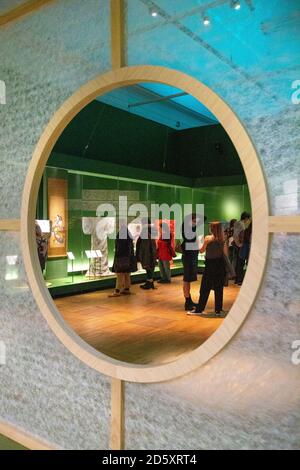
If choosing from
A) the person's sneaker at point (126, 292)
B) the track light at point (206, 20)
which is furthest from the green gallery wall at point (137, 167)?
the track light at point (206, 20)

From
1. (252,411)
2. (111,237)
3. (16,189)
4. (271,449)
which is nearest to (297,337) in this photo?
(252,411)

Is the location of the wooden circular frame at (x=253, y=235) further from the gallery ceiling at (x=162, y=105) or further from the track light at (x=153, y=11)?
the gallery ceiling at (x=162, y=105)

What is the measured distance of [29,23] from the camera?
2752 mm

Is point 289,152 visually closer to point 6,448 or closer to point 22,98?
point 22,98

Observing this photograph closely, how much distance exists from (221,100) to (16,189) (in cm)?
154

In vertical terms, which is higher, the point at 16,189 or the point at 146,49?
the point at 146,49

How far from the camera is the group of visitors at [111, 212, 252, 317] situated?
18.9ft

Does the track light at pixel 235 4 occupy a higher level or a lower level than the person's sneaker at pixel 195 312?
higher

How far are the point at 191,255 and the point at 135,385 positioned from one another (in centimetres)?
433

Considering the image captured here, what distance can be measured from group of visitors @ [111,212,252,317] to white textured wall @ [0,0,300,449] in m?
3.40

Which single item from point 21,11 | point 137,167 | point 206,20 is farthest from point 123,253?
point 206,20

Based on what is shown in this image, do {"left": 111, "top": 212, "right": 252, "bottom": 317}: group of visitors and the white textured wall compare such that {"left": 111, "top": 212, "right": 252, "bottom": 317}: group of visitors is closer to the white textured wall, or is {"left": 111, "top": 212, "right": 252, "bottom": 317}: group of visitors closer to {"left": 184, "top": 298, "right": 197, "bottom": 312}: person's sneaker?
{"left": 184, "top": 298, "right": 197, "bottom": 312}: person's sneaker

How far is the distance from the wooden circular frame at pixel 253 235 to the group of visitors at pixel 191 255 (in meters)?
3.44

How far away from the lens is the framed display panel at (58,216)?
837 cm
